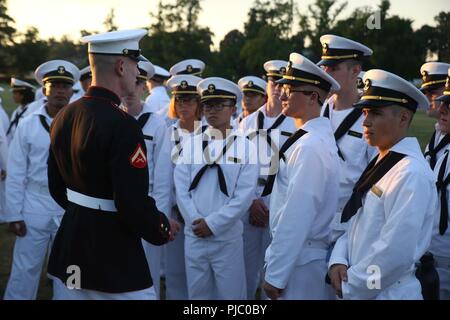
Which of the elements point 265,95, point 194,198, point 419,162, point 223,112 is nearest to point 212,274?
point 194,198

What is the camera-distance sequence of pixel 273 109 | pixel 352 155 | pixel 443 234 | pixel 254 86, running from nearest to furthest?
pixel 443 234 → pixel 352 155 → pixel 273 109 → pixel 254 86

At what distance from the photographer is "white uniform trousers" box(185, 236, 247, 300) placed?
16.6 ft

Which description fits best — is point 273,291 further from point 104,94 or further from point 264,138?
point 264,138

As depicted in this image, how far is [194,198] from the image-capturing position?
17.1 ft

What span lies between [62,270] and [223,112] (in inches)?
109

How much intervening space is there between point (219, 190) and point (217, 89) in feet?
3.71

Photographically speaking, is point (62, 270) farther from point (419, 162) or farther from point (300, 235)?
point (419, 162)

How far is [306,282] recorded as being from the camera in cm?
366

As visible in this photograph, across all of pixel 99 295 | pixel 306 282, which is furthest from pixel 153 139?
pixel 99 295

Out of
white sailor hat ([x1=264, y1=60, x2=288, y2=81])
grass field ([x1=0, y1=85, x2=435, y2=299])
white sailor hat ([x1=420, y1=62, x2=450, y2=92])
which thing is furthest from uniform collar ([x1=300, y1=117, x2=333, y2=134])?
white sailor hat ([x1=264, y1=60, x2=288, y2=81])

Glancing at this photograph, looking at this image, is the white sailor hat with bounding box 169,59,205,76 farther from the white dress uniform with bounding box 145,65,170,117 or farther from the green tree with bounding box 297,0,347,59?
the green tree with bounding box 297,0,347,59

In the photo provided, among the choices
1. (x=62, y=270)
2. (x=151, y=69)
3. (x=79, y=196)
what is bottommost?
(x=62, y=270)

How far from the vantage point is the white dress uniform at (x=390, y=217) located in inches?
112

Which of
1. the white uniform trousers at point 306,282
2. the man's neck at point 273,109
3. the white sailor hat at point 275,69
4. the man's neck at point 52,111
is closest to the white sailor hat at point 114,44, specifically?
the white uniform trousers at point 306,282
